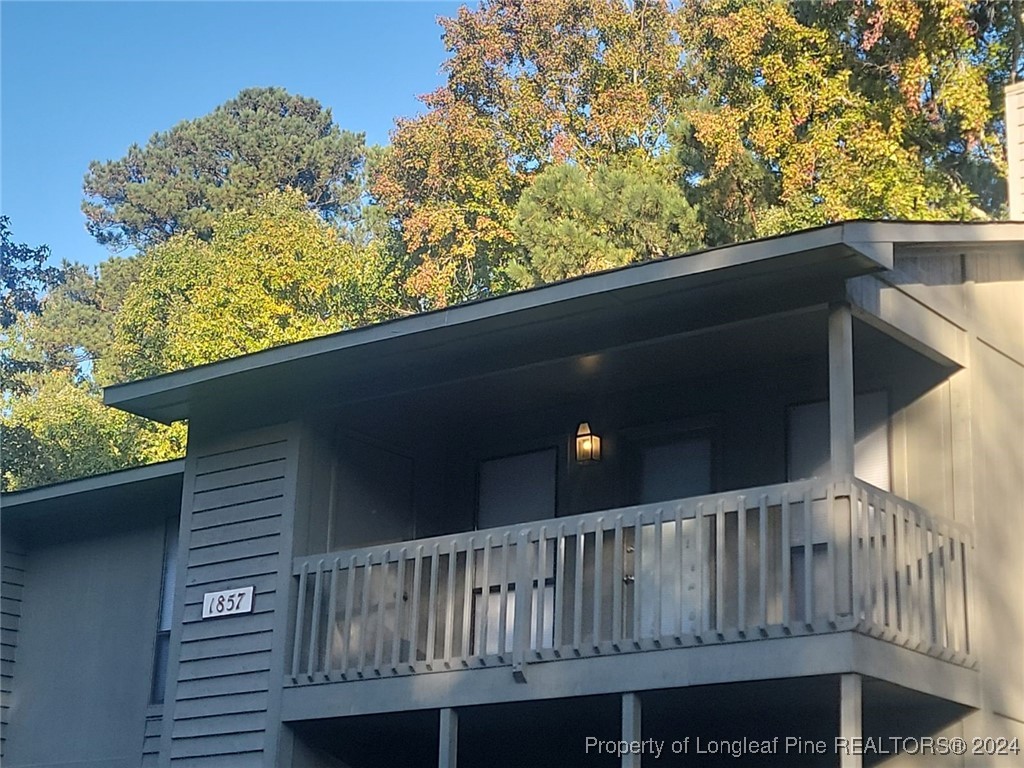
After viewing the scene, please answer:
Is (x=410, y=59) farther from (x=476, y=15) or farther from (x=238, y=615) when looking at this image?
(x=238, y=615)

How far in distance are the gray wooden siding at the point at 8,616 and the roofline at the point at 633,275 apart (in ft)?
13.8

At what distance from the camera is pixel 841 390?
921 centimetres

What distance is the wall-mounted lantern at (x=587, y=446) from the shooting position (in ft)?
39.3

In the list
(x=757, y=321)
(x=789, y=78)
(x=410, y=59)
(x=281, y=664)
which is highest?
(x=410, y=59)

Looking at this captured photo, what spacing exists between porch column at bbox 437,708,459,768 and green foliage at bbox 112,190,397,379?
2156 centimetres

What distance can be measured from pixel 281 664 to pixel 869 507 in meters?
4.90

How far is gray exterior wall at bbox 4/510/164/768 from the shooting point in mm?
14242

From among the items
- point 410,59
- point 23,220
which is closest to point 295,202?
point 410,59

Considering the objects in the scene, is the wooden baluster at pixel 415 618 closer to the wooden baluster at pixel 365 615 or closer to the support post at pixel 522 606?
the wooden baluster at pixel 365 615

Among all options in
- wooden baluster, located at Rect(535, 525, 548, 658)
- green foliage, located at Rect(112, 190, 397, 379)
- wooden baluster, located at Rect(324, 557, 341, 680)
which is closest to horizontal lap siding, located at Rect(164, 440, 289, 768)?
wooden baluster, located at Rect(324, 557, 341, 680)

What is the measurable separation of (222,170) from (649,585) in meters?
45.9

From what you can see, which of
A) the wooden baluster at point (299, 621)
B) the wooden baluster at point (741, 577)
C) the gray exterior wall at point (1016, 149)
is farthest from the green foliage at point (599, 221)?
the wooden baluster at point (741, 577)

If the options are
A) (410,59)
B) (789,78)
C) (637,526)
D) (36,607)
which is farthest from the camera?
(410,59)

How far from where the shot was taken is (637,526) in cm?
981
